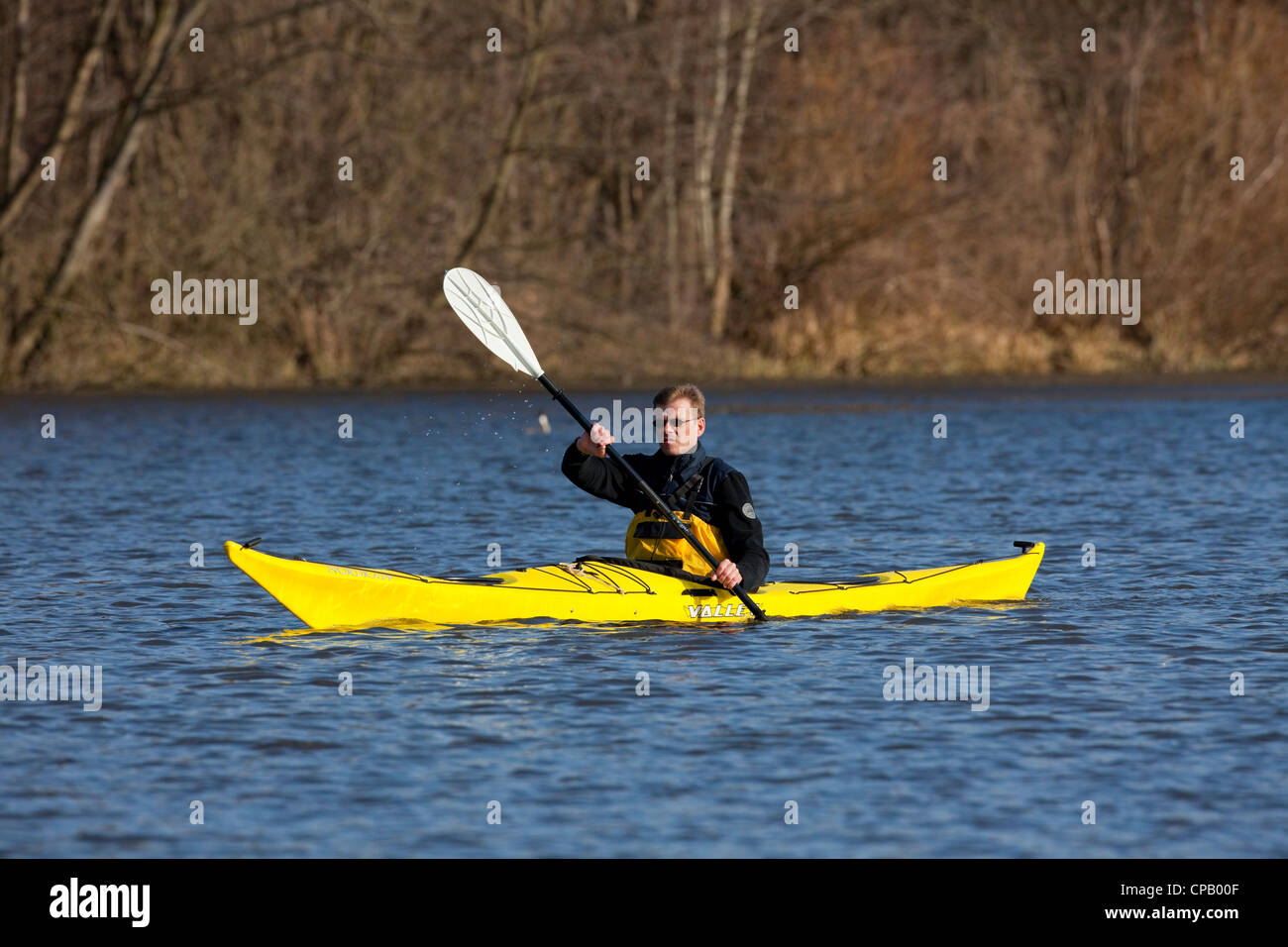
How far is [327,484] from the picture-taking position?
1667cm

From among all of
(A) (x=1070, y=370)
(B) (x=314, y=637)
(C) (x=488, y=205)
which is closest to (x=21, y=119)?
(C) (x=488, y=205)

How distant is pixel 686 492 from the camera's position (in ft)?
28.6

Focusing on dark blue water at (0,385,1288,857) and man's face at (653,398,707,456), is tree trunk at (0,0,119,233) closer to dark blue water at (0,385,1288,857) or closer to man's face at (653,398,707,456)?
dark blue water at (0,385,1288,857)

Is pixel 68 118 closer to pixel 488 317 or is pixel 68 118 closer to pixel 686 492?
pixel 488 317

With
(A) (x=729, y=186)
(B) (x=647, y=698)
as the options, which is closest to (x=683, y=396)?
(B) (x=647, y=698)

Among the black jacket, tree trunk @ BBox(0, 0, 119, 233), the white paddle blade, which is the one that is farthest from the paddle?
tree trunk @ BBox(0, 0, 119, 233)

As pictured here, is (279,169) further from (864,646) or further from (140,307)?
(864,646)

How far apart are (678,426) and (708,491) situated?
0.34 metres

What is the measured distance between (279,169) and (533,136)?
356cm

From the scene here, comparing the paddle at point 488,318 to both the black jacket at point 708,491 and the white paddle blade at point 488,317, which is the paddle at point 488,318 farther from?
the black jacket at point 708,491
